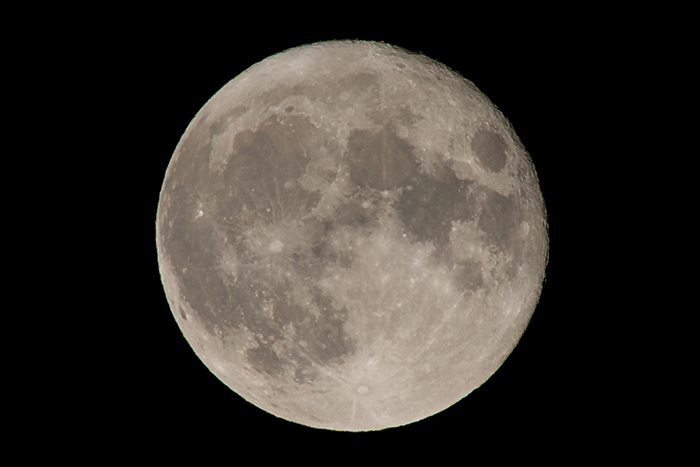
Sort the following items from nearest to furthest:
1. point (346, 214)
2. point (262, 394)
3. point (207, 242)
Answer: point (346, 214) < point (207, 242) < point (262, 394)

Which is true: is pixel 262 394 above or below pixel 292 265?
below

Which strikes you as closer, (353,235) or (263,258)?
(353,235)

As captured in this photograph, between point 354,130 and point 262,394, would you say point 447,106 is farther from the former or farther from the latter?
point 262,394

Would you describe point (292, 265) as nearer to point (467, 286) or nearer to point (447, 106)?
point (467, 286)

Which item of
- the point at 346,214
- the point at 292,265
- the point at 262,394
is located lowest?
the point at 262,394

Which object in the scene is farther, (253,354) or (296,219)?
(253,354)

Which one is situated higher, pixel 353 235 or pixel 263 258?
pixel 353 235

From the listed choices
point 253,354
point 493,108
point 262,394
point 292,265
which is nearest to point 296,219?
point 292,265

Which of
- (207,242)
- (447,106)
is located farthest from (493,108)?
(207,242)

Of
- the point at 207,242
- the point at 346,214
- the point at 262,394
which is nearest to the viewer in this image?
the point at 346,214
